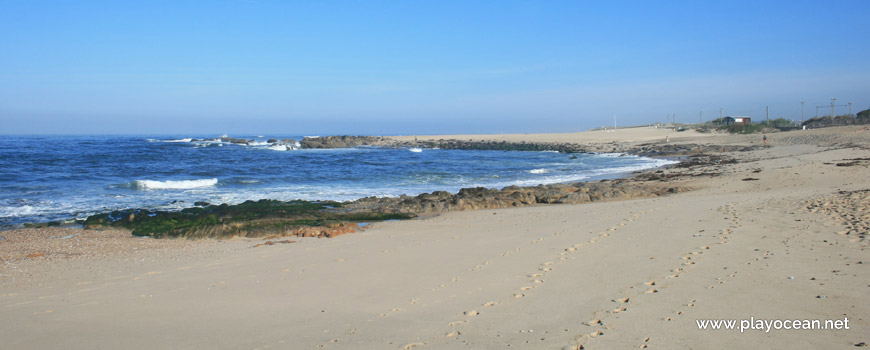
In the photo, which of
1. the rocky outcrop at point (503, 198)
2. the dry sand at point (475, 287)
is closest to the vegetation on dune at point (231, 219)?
the rocky outcrop at point (503, 198)

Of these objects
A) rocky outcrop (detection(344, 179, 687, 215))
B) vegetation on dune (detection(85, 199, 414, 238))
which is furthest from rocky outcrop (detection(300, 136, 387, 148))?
vegetation on dune (detection(85, 199, 414, 238))

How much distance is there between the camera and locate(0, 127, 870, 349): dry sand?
409 cm

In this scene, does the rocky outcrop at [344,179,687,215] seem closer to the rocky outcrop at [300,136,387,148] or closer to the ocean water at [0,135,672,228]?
the ocean water at [0,135,672,228]

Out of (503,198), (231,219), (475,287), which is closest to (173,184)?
(231,219)

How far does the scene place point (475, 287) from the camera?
5.39m

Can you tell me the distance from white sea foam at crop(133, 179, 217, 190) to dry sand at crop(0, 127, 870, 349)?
9990mm

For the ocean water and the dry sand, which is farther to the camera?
the ocean water

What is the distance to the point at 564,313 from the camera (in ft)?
14.6

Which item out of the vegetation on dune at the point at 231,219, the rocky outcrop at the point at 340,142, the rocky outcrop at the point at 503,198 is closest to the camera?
the vegetation on dune at the point at 231,219

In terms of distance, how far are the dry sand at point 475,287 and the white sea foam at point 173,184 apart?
32.8 ft

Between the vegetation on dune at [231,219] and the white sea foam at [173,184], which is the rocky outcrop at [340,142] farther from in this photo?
the vegetation on dune at [231,219]

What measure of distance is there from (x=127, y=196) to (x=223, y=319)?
47.7ft

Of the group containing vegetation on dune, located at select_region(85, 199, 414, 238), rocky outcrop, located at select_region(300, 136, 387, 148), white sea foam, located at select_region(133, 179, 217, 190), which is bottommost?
vegetation on dune, located at select_region(85, 199, 414, 238)

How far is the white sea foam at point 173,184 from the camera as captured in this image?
19000 millimetres
